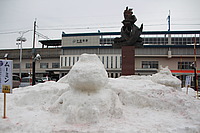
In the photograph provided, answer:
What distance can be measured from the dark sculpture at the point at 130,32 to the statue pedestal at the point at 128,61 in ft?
2.29

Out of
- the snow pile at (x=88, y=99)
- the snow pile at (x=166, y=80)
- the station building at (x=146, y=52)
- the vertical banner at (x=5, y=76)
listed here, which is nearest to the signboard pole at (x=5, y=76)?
the vertical banner at (x=5, y=76)

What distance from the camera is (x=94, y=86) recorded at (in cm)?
479

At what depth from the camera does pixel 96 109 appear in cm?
443

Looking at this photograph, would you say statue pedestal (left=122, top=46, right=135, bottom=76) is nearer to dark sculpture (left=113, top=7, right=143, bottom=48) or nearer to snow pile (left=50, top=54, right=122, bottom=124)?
dark sculpture (left=113, top=7, right=143, bottom=48)

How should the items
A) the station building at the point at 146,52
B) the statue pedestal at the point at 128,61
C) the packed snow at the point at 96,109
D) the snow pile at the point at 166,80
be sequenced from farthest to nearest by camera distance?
the station building at the point at 146,52 → the statue pedestal at the point at 128,61 → the snow pile at the point at 166,80 → the packed snow at the point at 96,109

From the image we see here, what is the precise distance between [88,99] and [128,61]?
9.39 m

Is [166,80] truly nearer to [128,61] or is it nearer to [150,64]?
[128,61]

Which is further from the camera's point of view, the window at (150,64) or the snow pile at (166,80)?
the window at (150,64)

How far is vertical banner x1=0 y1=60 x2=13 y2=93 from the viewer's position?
198 inches

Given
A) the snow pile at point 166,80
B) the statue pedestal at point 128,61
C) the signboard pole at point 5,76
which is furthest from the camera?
the statue pedestal at point 128,61

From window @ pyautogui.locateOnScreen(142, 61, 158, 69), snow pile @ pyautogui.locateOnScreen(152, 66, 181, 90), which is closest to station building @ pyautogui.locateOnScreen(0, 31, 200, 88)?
window @ pyautogui.locateOnScreen(142, 61, 158, 69)

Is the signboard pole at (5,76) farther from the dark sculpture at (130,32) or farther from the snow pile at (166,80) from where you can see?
the dark sculpture at (130,32)

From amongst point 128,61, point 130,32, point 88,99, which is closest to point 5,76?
point 88,99

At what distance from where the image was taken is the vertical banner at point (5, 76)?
502cm
